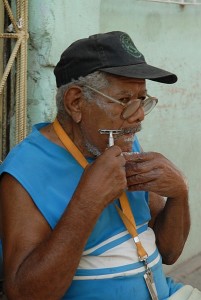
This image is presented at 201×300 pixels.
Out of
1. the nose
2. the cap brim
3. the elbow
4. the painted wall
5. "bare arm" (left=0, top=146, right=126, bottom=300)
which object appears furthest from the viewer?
the painted wall

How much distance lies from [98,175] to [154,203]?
70cm

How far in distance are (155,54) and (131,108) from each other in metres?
1.75

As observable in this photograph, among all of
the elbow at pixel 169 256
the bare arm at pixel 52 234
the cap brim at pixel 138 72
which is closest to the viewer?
the bare arm at pixel 52 234

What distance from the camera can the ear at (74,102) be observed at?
2.45 meters

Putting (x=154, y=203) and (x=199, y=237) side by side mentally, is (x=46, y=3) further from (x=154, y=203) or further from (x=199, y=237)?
(x=199, y=237)

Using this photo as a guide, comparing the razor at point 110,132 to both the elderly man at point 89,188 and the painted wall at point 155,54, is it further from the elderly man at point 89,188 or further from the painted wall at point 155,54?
the painted wall at point 155,54

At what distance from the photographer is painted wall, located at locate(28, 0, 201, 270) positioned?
3.30 m

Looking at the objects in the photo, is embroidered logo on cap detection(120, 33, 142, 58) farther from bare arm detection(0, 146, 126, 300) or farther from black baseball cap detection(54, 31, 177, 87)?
bare arm detection(0, 146, 126, 300)

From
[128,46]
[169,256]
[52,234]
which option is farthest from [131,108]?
[169,256]

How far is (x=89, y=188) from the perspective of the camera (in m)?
2.19

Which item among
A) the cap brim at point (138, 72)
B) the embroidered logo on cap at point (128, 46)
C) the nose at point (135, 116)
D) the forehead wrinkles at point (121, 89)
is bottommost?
the nose at point (135, 116)

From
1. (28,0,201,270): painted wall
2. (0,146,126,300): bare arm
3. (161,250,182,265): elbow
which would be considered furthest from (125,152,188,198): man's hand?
(28,0,201,270): painted wall

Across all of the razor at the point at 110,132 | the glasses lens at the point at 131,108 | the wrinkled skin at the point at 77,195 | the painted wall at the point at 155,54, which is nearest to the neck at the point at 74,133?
the wrinkled skin at the point at 77,195

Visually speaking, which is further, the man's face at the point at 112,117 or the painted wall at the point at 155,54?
the painted wall at the point at 155,54
